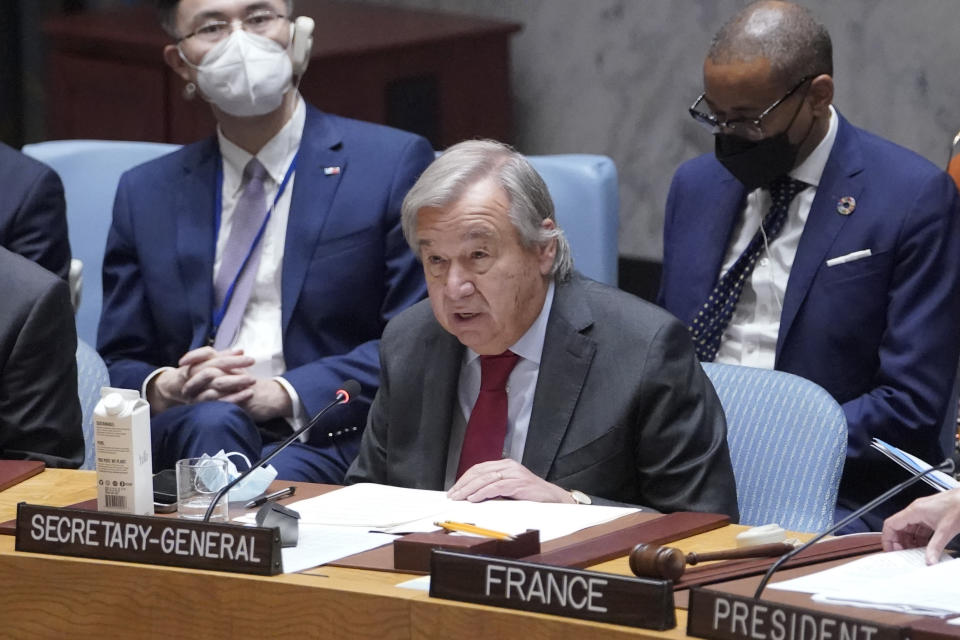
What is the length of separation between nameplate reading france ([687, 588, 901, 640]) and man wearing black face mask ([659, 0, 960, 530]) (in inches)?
62.4

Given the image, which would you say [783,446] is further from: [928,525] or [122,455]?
[122,455]

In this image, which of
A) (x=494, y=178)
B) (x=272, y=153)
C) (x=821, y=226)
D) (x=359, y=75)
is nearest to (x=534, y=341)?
(x=494, y=178)

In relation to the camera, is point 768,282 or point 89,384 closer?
point 89,384

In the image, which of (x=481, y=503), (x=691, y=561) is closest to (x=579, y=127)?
(x=481, y=503)

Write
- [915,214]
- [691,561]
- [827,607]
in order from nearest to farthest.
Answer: [827,607], [691,561], [915,214]

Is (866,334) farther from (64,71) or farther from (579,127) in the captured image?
(64,71)

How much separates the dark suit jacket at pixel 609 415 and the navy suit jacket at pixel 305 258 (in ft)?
2.65

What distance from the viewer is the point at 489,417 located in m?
2.94

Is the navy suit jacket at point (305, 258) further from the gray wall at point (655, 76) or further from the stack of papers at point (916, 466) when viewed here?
the stack of papers at point (916, 466)

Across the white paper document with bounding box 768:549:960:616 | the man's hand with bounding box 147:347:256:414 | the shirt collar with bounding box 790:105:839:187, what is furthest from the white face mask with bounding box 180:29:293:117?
the white paper document with bounding box 768:549:960:616

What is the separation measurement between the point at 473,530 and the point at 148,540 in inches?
18.0

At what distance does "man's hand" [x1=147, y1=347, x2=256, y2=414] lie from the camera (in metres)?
3.68

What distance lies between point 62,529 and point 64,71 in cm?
367

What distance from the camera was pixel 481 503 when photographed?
8.41ft
